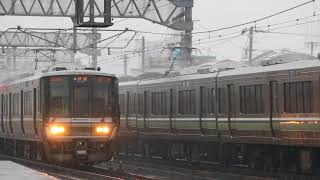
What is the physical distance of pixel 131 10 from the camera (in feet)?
119

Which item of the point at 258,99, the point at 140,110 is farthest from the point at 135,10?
the point at 258,99

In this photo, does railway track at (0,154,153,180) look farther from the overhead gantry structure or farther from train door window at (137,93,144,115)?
the overhead gantry structure

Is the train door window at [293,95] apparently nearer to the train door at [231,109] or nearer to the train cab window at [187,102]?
the train door at [231,109]

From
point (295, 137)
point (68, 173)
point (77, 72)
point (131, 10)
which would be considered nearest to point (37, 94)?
point (77, 72)

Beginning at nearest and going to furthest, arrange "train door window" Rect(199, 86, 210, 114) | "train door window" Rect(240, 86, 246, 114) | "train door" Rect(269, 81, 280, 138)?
"train door" Rect(269, 81, 280, 138), "train door window" Rect(240, 86, 246, 114), "train door window" Rect(199, 86, 210, 114)

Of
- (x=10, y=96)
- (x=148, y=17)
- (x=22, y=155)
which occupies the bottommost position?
(x=22, y=155)

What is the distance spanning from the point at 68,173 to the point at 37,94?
311 cm

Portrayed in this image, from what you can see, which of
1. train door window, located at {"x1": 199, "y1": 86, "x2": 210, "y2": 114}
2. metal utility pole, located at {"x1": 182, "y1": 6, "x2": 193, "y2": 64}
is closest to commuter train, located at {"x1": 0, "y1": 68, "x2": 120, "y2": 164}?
train door window, located at {"x1": 199, "y1": 86, "x2": 210, "y2": 114}

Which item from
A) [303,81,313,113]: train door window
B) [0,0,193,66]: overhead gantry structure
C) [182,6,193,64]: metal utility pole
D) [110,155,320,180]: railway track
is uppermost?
[0,0,193,66]: overhead gantry structure

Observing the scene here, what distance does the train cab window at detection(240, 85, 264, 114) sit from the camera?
21.2 meters

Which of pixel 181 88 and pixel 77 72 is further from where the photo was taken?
pixel 181 88

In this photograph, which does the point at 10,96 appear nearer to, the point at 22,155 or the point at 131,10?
the point at 22,155

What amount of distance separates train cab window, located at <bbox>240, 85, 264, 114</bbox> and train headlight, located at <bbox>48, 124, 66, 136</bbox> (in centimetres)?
512

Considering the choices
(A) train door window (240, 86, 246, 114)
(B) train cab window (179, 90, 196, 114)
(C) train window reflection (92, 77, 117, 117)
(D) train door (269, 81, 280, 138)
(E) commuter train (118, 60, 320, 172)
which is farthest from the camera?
(B) train cab window (179, 90, 196, 114)
